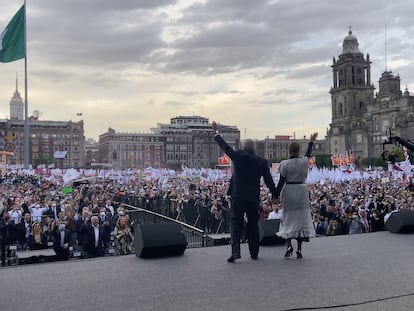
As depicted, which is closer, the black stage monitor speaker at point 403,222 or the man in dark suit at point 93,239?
the black stage monitor speaker at point 403,222

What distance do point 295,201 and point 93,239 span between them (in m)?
5.98

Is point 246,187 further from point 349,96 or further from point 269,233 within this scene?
point 349,96

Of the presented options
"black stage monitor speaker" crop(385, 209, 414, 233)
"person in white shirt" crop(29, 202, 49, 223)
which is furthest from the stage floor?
"person in white shirt" crop(29, 202, 49, 223)

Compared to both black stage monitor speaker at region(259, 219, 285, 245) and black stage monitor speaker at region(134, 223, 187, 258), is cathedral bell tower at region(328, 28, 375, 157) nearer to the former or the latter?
black stage monitor speaker at region(259, 219, 285, 245)

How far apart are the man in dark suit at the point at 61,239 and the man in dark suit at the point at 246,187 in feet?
14.8

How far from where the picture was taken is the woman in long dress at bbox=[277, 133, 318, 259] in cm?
670

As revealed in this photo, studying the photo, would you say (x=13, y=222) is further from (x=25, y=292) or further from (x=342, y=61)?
(x=342, y=61)

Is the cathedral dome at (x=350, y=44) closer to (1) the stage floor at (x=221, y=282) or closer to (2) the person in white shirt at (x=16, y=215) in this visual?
(2) the person in white shirt at (x=16, y=215)

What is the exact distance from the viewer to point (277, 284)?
5059 millimetres

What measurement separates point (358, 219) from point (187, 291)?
10.1 m

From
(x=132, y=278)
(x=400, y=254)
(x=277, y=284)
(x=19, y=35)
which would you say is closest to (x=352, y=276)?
(x=277, y=284)

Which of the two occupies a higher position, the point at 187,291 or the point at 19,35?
the point at 19,35

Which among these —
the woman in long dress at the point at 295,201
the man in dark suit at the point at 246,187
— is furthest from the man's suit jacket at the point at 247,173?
the woman in long dress at the point at 295,201

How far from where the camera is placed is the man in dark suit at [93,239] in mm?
10914
